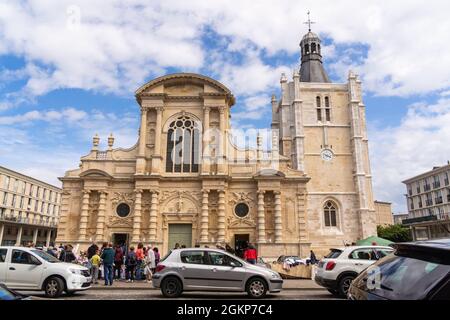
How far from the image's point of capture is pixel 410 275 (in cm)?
307

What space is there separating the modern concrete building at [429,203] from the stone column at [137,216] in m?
41.8

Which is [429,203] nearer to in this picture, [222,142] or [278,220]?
[278,220]

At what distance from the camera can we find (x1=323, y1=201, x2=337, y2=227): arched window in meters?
34.4

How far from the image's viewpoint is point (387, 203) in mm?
78625

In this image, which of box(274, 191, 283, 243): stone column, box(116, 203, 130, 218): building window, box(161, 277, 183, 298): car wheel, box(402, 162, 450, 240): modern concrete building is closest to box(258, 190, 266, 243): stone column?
box(274, 191, 283, 243): stone column

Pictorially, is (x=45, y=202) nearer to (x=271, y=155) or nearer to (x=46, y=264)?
(x=271, y=155)

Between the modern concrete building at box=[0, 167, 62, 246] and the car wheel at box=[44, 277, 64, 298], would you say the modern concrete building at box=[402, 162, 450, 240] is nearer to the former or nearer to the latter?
the car wheel at box=[44, 277, 64, 298]

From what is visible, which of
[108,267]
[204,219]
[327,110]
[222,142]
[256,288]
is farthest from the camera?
[327,110]

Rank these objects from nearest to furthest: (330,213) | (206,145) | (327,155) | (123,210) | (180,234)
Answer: (180,234), (123,210), (206,145), (330,213), (327,155)

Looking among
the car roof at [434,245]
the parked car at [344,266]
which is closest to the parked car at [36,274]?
the parked car at [344,266]


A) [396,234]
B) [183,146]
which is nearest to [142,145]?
[183,146]

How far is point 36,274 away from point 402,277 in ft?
35.7

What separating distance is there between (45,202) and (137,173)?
154ft
